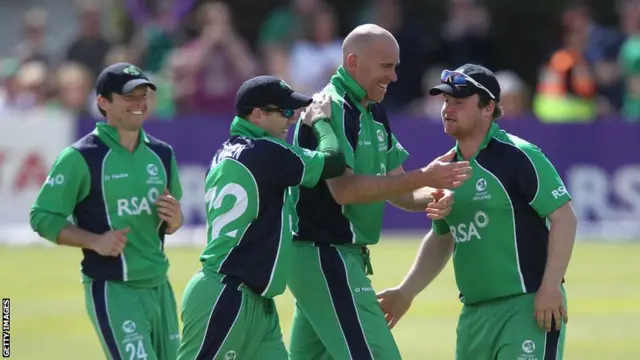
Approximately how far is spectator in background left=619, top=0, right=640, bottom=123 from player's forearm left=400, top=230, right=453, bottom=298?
45.7 ft

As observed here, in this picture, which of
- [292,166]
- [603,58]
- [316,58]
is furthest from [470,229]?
[603,58]

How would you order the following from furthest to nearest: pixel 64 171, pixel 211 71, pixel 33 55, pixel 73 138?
pixel 33 55, pixel 211 71, pixel 73 138, pixel 64 171

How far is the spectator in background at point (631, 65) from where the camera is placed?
22.3 m

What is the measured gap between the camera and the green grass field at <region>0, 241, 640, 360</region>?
1330 centimetres

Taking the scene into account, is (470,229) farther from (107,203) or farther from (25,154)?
(25,154)

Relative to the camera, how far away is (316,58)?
867 inches

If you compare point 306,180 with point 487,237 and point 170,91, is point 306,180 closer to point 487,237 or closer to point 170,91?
point 487,237

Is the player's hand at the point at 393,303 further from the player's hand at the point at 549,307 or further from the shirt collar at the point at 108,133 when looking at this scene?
the shirt collar at the point at 108,133

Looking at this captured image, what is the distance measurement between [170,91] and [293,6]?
3.24 meters

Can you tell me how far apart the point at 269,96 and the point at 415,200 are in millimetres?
1362

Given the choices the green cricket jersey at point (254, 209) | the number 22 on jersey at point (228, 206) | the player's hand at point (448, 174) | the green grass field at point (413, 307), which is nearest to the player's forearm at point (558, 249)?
the player's hand at point (448, 174)

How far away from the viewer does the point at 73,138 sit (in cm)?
2056

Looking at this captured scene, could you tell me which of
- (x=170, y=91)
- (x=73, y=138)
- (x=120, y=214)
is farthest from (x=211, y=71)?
(x=120, y=214)

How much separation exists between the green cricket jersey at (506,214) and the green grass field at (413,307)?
4.52 meters
